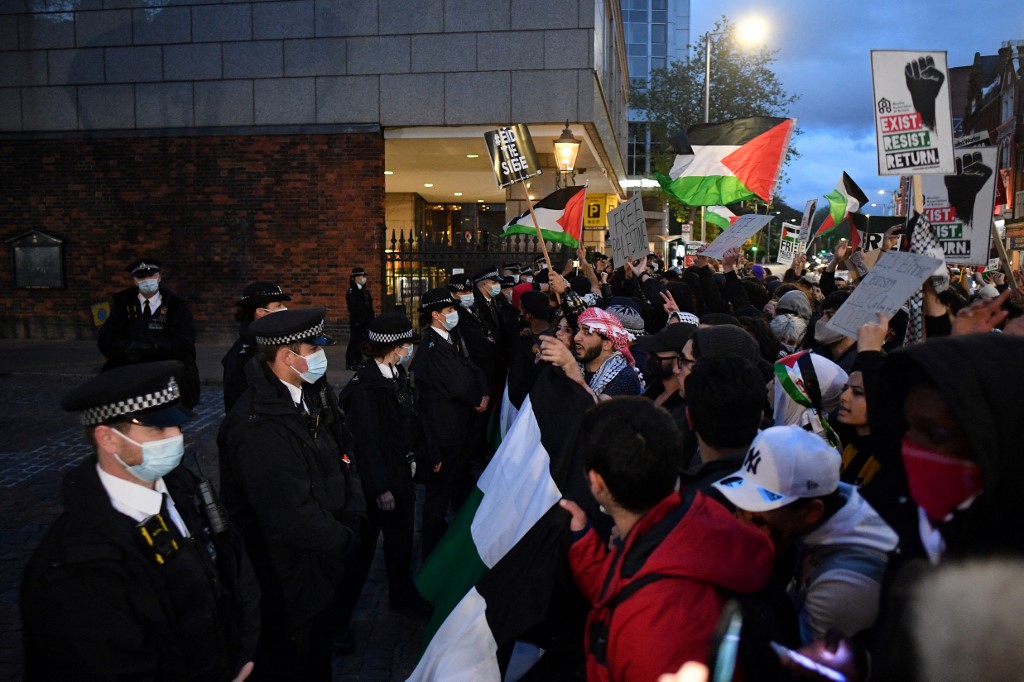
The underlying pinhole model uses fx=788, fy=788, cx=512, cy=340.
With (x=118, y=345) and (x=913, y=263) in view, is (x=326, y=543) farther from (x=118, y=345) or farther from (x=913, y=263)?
(x=118, y=345)

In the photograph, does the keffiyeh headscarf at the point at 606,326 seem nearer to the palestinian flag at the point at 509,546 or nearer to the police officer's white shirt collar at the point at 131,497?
the palestinian flag at the point at 509,546

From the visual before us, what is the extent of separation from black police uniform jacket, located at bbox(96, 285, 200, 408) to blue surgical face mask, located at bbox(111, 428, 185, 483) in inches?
196

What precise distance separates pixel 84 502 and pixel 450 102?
15136 millimetres

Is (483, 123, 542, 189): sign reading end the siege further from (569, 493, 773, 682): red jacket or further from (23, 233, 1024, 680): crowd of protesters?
(569, 493, 773, 682): red jacket

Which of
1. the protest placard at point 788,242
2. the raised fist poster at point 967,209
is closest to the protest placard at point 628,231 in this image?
the raised fist poster at point 967,209

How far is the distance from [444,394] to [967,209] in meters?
4.34

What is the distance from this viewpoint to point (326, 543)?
3449 millimetres

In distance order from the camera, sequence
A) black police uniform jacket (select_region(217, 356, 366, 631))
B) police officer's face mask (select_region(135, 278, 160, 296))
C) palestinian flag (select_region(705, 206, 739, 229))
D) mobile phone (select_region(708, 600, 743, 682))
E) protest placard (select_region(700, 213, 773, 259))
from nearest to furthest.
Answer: mobile phone (select_region(708, 600, 743, 682)) < black police uniform jacket (select_region(217, 356, 366, 631)) < police officer's face mask (select_region(135, 278, 160, 296)) < protest placard (select_region(700, 213, 773, 259)) < palestinian flag (select_region(705, 206, 739, 229))

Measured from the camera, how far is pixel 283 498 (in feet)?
11.0

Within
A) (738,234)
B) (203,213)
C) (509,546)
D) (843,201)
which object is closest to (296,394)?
(509,546)

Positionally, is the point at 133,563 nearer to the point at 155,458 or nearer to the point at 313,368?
the point at 155,458

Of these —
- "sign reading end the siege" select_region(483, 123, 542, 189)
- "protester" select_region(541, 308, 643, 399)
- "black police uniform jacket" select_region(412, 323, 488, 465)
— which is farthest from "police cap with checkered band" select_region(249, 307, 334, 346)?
"sign reading end the siege" select_region(483, 123, 542, 189)

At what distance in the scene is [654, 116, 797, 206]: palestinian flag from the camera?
8250mm

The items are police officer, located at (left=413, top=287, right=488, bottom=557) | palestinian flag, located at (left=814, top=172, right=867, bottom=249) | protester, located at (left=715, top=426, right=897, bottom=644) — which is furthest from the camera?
palestinian flag, located at (left=814, top=172, right=867, bottom=249)
